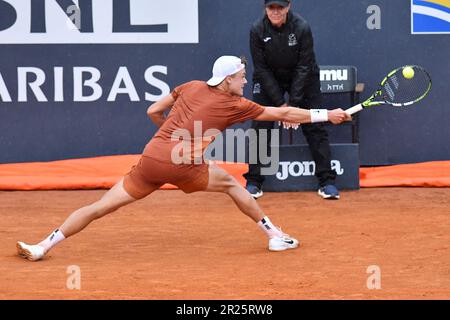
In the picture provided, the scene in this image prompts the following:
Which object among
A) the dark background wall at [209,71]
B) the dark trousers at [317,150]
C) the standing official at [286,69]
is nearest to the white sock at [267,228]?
the standing official at [286,69]

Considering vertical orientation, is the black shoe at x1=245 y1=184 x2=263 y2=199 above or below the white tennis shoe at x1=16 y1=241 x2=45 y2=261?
above

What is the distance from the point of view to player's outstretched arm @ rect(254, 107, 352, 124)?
281 inches

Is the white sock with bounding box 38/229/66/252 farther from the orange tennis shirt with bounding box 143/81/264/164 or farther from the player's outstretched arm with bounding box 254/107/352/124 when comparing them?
the player's outstretched arm with bounding box 254/107/352/124

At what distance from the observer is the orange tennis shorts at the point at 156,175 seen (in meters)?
6.91

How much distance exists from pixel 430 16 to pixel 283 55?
2.32 m

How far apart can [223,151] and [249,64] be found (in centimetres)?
99

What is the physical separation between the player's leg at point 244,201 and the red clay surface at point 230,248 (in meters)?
0.10

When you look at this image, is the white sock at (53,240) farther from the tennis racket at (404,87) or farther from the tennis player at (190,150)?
the tennis racket at (404,87)

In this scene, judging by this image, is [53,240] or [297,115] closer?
[53,240]

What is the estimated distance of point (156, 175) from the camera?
6.93 m

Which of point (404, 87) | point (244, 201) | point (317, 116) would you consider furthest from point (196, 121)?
point (404, 87)

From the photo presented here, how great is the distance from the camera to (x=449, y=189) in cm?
1012

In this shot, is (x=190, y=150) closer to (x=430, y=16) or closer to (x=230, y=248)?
(x=230, y=248)

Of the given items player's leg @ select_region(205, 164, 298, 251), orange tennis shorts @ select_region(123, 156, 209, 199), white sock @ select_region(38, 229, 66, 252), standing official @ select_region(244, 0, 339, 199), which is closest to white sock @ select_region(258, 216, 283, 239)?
player's leg @ select_region(205, 164, 298, 251)
